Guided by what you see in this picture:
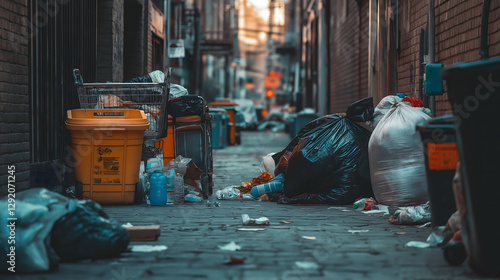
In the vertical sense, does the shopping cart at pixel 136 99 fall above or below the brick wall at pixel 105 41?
below

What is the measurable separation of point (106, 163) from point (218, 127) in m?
13.6

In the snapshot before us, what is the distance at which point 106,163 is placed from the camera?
8023 millimetres

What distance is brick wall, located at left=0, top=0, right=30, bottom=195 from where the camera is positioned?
704 centimetres

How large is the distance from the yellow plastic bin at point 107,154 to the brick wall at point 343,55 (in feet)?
28.6

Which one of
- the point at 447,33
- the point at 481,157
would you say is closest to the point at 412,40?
the point at 447,33

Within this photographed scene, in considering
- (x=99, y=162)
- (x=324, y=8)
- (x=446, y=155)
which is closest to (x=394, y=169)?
(x=446, y=155)

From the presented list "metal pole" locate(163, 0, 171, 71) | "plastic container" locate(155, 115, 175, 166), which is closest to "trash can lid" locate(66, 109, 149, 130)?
"plastic container" locate(155, 115, 175, 166)

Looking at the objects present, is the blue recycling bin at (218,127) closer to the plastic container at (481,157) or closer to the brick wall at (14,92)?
the brick wall at (14,92)

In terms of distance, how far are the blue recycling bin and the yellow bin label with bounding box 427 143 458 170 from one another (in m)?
15.6

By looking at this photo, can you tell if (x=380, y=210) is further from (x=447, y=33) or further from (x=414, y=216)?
(x=447, y=33)

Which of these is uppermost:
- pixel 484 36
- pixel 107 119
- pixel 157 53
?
pixel 157 53

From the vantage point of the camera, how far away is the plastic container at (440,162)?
17.4 ft

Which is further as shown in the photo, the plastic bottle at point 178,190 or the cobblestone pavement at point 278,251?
the plastic bottle at point 178,190

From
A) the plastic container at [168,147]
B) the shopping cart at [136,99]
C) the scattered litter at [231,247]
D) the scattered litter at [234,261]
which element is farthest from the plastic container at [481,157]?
the plastic container at [168,147]
